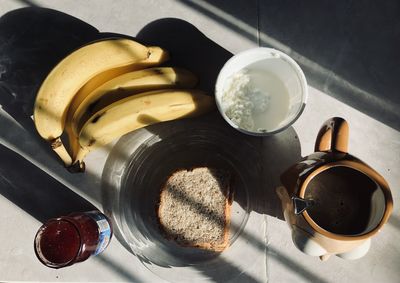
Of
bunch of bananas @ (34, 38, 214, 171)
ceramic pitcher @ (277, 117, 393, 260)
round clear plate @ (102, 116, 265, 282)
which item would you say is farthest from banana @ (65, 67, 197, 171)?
ceramic pitcher @ (277, 117, 393, 260)

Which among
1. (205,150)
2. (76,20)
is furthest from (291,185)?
(76,20)

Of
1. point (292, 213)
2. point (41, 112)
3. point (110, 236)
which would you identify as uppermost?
point (41, 112)

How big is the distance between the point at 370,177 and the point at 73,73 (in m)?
0.51

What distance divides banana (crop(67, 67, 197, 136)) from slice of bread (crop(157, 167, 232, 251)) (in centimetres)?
17

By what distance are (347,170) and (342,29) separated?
12.0 inches

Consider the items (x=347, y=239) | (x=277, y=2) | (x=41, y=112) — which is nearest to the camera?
(x=347, y=239)

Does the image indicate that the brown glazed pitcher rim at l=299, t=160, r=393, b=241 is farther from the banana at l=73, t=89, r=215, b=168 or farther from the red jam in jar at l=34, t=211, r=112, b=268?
the red jam in jar at l=34, t=211, r=112, b=268

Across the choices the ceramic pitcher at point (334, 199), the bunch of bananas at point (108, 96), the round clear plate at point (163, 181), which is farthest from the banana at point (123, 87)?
the ceramic pitcher at point (334, 199)

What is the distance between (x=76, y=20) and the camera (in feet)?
3.23

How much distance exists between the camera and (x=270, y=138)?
971 mm

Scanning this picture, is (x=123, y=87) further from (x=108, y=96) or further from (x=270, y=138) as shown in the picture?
(x=270, y=138)

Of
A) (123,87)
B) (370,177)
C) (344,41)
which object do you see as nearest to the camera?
(370,177)

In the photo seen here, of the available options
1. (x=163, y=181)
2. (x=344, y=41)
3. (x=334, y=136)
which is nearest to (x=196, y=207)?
(x=163, y=181)

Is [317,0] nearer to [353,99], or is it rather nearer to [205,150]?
[353,99]
